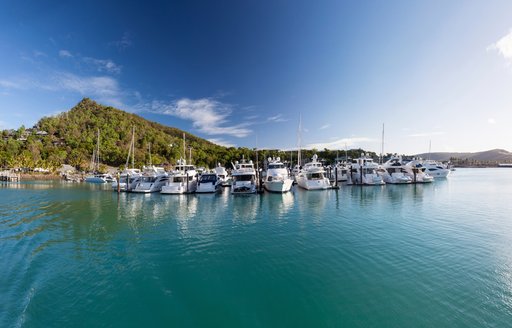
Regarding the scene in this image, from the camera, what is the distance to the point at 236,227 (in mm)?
18516

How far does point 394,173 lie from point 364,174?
8.21 m

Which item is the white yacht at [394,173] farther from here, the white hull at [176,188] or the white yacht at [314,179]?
the white hull at [176,188]

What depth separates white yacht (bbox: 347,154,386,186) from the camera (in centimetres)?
5112

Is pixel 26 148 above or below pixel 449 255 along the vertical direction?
above

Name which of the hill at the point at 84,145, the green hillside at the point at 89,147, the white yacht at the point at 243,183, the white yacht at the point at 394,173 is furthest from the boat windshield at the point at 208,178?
the green hillside at the point at 89,147

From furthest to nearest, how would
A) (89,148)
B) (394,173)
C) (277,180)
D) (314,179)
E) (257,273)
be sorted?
(89,148)
(394,173)
(314,179)
(277,180)
(257,273)

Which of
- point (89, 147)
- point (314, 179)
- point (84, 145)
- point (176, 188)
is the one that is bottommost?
point (176, 188)

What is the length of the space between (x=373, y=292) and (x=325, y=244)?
5372 millimetres

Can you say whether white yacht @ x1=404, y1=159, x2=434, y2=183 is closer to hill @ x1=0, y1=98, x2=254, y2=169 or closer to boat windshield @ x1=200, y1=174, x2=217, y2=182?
boat windshield @ x1=200, y1=174, x2=217, y2=182

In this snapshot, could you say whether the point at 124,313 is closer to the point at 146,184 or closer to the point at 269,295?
the point at 269,295

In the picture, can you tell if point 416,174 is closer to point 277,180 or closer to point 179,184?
point 277,180

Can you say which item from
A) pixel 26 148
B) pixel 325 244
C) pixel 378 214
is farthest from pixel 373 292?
pixel 26 148

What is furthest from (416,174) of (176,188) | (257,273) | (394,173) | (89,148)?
(89,148)

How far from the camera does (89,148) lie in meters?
123
